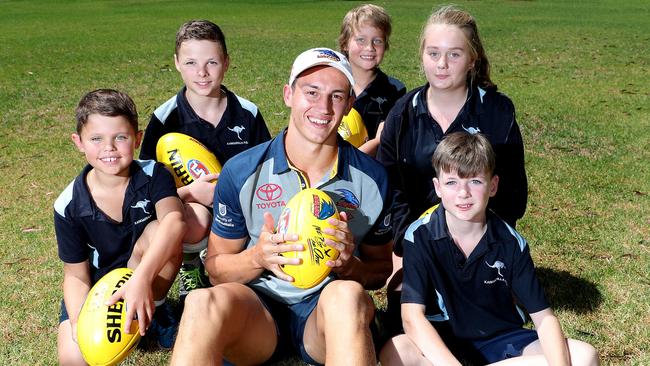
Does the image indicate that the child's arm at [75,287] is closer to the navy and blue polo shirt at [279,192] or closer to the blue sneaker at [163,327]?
the blue sneaker at [163,327]

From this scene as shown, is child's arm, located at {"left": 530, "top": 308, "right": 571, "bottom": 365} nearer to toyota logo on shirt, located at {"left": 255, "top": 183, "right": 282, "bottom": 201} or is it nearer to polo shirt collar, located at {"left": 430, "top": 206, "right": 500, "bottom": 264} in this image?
polo shirt collar, located at {"left": 430, "top": 206, "right": 500, "bottom": 264}

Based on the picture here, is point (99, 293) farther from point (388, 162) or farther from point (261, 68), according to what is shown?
point (261, 68)

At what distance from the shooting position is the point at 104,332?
3.54m

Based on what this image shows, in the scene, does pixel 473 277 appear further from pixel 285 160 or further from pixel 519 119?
pixel 519 119

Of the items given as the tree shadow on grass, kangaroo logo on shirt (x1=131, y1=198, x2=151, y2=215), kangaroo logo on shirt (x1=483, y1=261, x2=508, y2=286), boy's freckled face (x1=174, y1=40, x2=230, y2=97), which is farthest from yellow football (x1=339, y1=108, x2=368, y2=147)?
kangaroo logo on shirt (x1=483, y1=261, x2=508, y2=286)

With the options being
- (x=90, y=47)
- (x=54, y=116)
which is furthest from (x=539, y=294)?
(x=90, y=47)

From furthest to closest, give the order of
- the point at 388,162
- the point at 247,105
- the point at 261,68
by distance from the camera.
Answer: the point at 261,68
the point at 247,105
the point at 388,162

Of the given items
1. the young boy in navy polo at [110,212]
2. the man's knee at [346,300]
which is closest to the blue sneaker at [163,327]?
the young boy in navy polo at [110,212]

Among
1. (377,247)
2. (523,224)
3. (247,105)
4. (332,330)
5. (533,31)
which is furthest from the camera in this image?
(533,31)

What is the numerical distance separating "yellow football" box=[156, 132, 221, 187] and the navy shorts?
2.08 m

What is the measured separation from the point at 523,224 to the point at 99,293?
3742 mm

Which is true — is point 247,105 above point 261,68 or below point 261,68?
above

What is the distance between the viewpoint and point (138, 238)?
4.11 m

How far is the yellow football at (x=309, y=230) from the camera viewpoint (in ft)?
10.7
